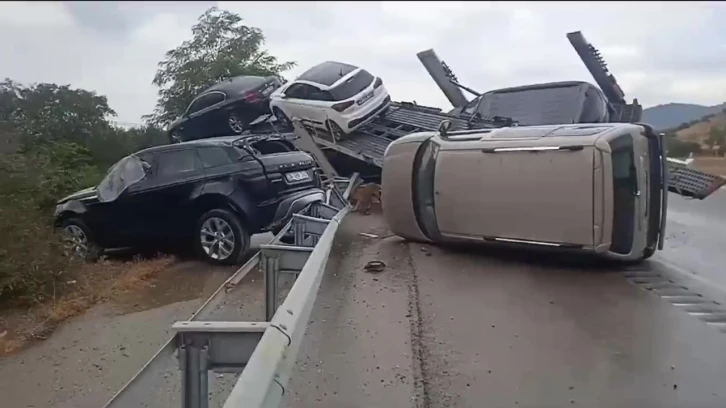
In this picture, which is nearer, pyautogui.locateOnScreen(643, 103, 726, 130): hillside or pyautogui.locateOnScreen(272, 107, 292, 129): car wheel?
pyautogui.locateOnScreen(643, 103, 726, 130): hillside

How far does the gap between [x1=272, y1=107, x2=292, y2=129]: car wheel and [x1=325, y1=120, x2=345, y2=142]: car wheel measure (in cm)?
74

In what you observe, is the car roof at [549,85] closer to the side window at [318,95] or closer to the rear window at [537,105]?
the rear window at [537,105]

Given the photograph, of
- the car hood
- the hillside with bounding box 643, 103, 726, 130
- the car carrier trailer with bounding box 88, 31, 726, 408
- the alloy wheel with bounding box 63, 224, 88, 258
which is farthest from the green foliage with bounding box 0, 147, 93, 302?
the hillside with bounding box 643, 103, 726, 130

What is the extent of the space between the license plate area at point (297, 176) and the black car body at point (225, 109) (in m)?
1.74

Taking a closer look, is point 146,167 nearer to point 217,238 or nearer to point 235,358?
point 217,238

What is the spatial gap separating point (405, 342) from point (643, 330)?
1.84 m

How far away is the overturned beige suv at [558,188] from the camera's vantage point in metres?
7.77

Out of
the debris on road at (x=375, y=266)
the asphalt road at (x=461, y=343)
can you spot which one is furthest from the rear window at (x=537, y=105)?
the debris on road at (x=375, y=266)

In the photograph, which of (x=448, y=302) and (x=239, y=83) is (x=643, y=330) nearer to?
(x=448, y=302)

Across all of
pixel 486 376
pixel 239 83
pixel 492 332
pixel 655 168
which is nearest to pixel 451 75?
pixel 239 83

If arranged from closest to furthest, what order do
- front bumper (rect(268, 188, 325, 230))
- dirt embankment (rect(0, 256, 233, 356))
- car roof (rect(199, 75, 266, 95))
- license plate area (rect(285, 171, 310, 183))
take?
dirt embankment (rect(0, 256, 233, 356)) → front bumper (rect(268, 188, 325, 230)) → license plate area (rect(285, 171, 310, 183)) → car roof (rect(199, 75, 266, 95))

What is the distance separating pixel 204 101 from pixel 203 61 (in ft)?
2.21

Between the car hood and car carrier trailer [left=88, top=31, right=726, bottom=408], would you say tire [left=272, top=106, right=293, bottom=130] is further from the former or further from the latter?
car carrier trailer [left=88, top=31, right=726, bottom=408]

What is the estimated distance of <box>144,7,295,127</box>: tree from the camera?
9.72 metres
